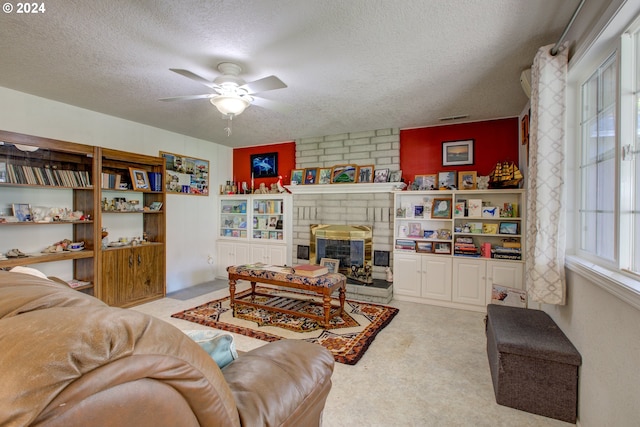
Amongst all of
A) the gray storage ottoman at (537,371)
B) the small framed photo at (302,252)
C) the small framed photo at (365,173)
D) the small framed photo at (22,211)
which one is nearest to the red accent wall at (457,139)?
the small framed photo at (365,173)

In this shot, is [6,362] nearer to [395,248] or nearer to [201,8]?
[201,8]

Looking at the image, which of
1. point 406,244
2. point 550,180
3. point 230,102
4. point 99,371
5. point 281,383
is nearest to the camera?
point 99,371

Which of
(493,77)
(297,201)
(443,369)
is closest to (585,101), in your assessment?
(493,77)

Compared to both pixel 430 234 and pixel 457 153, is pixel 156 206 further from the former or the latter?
pixel 457 153

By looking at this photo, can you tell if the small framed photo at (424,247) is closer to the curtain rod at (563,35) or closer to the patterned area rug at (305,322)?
the patterned area rug at (305,322)

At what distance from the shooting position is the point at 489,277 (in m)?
3.72

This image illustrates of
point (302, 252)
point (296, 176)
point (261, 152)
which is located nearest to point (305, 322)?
point (302, 252)

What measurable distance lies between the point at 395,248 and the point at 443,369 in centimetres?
204

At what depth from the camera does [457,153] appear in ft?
13.8

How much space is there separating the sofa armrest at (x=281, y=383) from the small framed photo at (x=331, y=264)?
10.7ft

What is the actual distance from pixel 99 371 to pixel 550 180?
2474 mm

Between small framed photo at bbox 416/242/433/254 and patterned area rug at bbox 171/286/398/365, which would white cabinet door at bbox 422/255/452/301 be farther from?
patterned area rug at bbox 171/286/398/365

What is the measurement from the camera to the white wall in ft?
10.6

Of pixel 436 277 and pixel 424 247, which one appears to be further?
pixel 424 247
